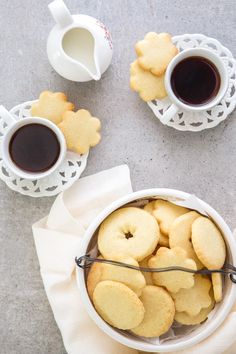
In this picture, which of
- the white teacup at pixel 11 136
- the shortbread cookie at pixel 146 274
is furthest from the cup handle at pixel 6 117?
the shortbread cookie at pixel 146 274

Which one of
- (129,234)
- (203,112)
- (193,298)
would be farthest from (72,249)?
(203,112)

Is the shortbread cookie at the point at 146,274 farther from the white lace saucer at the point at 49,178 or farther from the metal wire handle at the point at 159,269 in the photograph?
the white lace saucer at the point at 49,178

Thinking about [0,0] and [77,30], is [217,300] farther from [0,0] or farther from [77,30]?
[0,0]

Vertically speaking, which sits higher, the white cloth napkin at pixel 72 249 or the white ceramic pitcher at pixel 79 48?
the white ceramic pitcher at pixel 79 48

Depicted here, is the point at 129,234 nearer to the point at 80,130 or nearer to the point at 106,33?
the point at 80,130

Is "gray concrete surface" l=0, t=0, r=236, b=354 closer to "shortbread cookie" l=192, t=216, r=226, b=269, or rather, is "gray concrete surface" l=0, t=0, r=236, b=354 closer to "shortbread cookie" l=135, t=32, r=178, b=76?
"shortbread cookie" l=135, t=32, r=178, b=76

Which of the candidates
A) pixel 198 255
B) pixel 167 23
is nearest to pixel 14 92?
pixel 167 23
